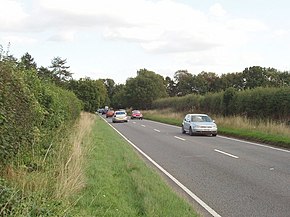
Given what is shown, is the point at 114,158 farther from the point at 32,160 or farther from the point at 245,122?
the point at 245,122

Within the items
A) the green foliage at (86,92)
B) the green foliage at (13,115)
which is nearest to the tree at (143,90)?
the green foliage at (86,92)

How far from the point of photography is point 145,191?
8.88 metres

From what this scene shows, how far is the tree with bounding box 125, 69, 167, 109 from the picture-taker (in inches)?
4392

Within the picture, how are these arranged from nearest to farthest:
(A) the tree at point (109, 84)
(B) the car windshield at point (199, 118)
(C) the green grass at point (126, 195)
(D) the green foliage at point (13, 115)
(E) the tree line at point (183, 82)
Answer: (D) the green foliage at point (13, 115) → (C) the green grass at point (126, 195) → (B) the car windshield at point (199, 118) → (E) the tree line at point (183, 82) → (A) the tree at point (109, 84)

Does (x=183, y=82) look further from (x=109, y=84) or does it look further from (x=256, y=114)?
(x=256, y=114)

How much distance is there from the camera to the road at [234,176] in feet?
27.7

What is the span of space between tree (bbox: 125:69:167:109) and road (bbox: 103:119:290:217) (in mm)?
91612

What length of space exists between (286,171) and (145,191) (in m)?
5.54

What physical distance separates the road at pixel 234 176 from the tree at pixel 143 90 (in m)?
91.6

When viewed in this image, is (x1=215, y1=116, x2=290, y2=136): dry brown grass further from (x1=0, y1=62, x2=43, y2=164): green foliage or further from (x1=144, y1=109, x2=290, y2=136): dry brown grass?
(x1=0, y1=62, x2=43, y2=164): green foliage

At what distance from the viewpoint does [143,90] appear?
112 metres

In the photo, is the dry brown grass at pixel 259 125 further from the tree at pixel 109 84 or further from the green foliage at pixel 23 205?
the tree at pixel 109 84

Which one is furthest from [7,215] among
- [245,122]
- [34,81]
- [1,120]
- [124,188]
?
[245,122]

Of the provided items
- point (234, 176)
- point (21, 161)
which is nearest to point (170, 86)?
point (234, 176)
